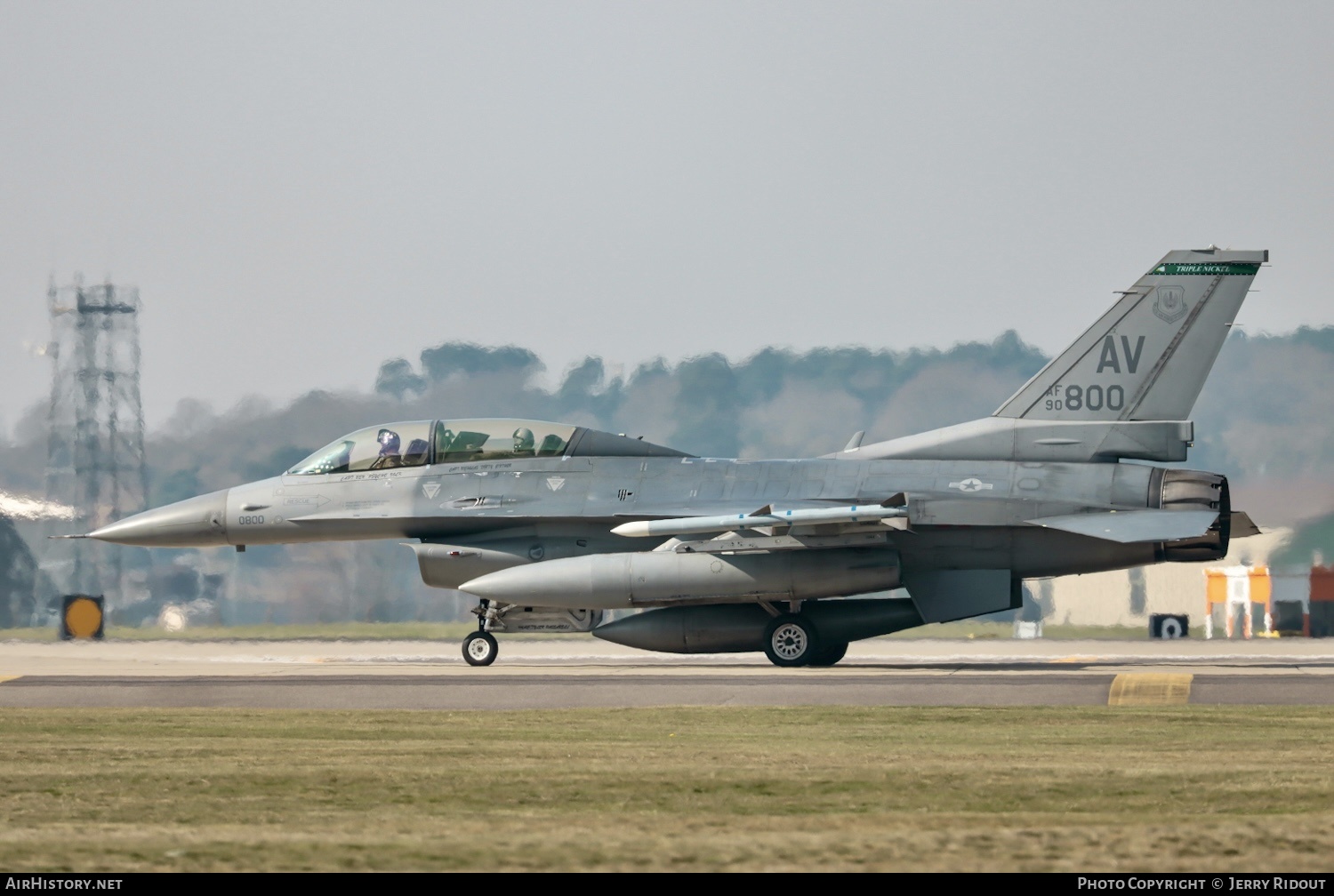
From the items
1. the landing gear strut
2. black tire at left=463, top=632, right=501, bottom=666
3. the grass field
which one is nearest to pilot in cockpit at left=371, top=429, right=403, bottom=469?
the landing gear strut

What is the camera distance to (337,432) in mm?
40375

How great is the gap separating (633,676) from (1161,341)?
8772mm

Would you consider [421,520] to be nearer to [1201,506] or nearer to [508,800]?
[1201,506]

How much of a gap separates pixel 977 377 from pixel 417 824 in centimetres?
4033

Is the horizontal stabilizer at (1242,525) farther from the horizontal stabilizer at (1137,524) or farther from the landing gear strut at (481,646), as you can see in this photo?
the landing gear strut at (481,646)

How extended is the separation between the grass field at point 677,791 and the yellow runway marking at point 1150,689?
3.55 feet

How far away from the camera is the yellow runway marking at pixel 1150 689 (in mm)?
16172

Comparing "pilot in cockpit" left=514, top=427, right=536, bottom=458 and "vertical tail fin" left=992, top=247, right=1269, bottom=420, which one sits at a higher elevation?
"vertical tail fin" left=992, top=247, right=1269, bottom=420

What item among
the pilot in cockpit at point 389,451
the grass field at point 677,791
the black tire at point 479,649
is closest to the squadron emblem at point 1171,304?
the grass field at point 677,791

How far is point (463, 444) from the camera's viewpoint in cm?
2425

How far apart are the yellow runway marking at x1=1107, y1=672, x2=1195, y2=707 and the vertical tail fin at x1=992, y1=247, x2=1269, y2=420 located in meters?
4.26

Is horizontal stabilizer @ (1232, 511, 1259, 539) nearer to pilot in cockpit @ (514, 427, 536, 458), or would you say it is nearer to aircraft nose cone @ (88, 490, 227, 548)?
pilot in cockpit @ (514, 427, 536, 458)

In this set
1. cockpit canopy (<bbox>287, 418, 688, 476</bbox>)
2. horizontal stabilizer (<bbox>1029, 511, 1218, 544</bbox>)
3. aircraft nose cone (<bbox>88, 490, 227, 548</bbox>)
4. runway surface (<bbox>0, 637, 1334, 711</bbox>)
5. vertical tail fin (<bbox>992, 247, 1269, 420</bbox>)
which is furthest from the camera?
aircraft nose cone (<bbox>88, 490, 227, 548</bbox>)

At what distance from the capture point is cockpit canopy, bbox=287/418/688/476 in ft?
78.4
